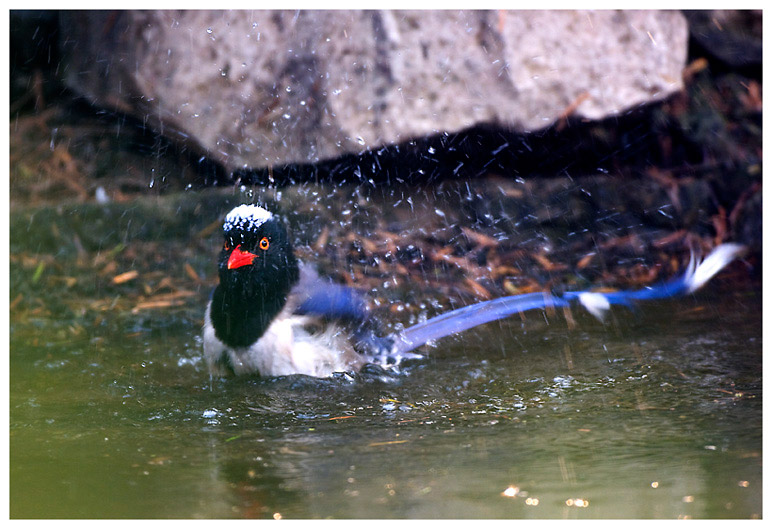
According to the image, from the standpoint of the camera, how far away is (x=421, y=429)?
2547mm

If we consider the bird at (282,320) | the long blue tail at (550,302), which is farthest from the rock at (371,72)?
the bird at (282,320)

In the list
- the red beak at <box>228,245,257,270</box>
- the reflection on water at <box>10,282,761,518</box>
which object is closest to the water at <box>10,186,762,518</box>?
the reflection on water at <box>10,282,761,518</box>

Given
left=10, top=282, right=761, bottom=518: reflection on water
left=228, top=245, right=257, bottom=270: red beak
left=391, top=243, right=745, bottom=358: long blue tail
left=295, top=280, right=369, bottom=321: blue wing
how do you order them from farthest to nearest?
left=391, top=243, right=745, bottom=358: long blue tail
left=295, top=280, right=369, bottom=321: blue wing
left=228, top=245, right=257, bottom=270: red beak
left=10, top=282, right=761, bottom=518: reflection on water

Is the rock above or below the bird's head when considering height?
above

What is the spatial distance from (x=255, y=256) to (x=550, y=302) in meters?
1.75

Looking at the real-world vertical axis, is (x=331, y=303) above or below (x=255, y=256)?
below

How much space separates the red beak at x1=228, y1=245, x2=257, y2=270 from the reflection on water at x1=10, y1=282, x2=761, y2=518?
518 mm

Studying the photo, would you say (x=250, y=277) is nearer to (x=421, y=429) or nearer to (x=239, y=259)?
(x=239, y=259)

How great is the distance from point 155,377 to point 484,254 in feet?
7.91

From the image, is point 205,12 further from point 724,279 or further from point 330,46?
point 724,279

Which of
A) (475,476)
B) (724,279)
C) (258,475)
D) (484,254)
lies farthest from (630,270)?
(258,475)

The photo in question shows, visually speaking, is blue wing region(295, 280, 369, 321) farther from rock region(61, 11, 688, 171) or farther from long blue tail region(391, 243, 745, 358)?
rock region(61, 11, 688, 171)

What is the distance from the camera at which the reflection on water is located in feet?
6.56

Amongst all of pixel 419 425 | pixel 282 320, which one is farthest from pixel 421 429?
pixel 282 320
